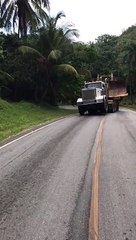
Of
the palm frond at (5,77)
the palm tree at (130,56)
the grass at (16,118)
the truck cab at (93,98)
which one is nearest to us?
the grass at (16,118)

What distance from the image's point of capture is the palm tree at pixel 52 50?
38.9 m

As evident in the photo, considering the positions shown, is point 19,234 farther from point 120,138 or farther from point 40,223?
point 120,138

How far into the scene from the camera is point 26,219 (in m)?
6.55

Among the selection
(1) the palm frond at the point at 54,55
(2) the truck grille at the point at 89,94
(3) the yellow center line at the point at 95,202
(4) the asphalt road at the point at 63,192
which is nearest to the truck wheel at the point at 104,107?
(2) the truck grille at the point at 89,94

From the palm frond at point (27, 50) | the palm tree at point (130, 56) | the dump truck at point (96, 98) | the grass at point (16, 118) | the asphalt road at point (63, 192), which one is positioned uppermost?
the palm tree at point (130, 56)

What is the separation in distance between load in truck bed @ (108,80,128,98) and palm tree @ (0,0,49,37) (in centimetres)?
899

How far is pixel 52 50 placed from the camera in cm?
3981

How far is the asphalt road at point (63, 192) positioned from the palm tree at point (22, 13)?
85.6 feet

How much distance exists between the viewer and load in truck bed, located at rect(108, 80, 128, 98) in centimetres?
3947

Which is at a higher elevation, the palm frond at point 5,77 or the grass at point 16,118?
the palm frond at point 5,77

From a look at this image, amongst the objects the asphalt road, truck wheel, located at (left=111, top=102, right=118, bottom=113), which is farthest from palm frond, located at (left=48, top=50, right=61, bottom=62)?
the asphalt road

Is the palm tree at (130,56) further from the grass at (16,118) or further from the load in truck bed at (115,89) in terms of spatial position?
the grass at (16,118)

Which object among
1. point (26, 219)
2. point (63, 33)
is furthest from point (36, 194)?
point (63, 33)

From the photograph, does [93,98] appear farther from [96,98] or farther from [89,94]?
[89,94]
